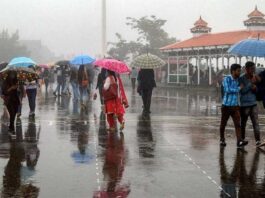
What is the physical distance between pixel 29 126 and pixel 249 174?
6.89m

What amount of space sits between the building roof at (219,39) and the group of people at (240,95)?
20.5 m

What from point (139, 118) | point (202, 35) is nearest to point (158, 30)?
point (202, 35)

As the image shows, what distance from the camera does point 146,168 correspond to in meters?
7.94

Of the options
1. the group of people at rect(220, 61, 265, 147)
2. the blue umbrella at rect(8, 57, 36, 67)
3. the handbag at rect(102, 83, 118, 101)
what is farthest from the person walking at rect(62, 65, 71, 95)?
the group of people at rect(220, 61, 265, 147)

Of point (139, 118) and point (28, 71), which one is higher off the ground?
point (28, 71)

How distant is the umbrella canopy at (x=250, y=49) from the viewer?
11117 millimetres

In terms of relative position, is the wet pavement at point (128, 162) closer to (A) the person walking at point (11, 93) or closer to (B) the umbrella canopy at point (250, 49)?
(A) the person walking at point (11, 93)

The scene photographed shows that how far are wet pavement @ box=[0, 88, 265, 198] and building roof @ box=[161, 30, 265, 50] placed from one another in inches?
726

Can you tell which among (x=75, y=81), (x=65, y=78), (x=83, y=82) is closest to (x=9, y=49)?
(x=65, y=78)

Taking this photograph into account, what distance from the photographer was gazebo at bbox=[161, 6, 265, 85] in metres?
32.5

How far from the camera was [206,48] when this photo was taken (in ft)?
112

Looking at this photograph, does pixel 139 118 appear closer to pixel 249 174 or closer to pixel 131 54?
pixel 249 174

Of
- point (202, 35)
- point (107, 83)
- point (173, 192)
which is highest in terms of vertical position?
point (202, 35)

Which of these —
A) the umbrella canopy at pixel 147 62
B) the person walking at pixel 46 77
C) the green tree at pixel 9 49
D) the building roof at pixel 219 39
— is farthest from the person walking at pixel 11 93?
the green tree at pixel 9 49
